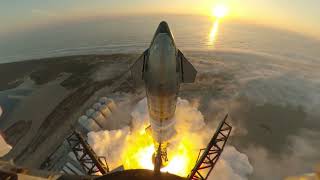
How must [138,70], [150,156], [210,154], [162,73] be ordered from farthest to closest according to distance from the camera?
[150,156] → [210,154] → [138,70] → [162,73]

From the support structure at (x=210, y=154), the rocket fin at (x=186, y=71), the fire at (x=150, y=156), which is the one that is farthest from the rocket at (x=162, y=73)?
the fire at (x=150, y=156)

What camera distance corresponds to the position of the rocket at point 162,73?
2212 cm

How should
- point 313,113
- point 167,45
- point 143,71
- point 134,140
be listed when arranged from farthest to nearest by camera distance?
point 313,113
point 134,140
point 143,71
point 167,45

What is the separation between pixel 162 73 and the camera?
74.1ft

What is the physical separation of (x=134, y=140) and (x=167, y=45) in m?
33.5

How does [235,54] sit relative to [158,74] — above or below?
below

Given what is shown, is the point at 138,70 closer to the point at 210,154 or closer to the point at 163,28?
the point at 163,28

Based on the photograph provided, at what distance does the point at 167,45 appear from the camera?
2194 centimetres

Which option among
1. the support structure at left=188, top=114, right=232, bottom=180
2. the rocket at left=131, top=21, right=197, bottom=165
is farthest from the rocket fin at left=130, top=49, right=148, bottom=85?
the support structure at left=188, top=114, right=232, bottom=180

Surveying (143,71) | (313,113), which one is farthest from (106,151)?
(313,113)

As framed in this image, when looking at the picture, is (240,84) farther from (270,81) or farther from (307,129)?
(307,129)

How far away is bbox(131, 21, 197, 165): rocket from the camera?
22125 mm

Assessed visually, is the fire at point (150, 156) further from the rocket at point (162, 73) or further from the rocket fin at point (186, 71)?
the rocket fin at point (186, 71)

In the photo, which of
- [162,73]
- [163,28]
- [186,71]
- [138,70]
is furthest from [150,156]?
[163,28]
